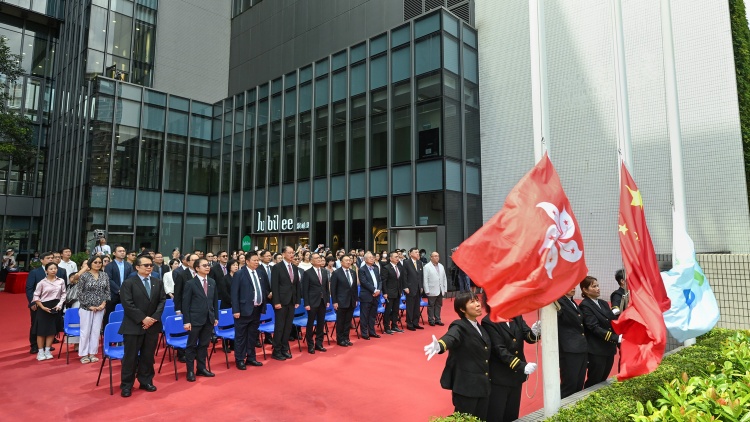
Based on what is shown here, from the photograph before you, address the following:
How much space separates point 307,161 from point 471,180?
892cm

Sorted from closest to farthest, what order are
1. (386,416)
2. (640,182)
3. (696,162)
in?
(386,416)
(696,162)
(640,182)

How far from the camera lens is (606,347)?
5.91m

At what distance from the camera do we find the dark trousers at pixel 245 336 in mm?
8281

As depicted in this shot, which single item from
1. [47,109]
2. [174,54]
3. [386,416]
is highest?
[174,54]

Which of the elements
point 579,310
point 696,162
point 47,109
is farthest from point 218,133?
point 579,310

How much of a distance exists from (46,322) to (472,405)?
859 cm

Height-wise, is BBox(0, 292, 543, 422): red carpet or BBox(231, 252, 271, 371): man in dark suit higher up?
BBox(231, 252, 271, 371): man in dark suit

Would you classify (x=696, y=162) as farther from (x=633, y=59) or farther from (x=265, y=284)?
(x=265, y=284)

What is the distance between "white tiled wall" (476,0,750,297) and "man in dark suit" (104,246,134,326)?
14.3 meters

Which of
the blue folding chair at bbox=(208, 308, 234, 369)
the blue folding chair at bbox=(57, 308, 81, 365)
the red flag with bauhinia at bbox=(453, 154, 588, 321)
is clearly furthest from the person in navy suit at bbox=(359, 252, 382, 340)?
the red flag with bauhinia at bbox=(453, 154, 588, 321)

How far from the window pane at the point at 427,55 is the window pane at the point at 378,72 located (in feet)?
5.74

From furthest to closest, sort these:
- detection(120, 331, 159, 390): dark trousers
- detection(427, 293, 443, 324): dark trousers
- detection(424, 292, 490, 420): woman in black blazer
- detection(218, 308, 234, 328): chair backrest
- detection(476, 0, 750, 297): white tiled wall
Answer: detection(476, 0, 750, 297): white tiled wall < detection(427, 293, 443, 324): dark trousers < detection(218, 308, 234, 328): chair backrest < detection(120, 331, 159, 390): dark trousers < detection(424, 292, 490, 420): woman in black blazer

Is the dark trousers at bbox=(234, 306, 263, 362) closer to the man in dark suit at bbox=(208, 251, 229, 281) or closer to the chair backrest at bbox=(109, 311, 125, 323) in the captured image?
the chair backrest at bbox=(109, 311, 125, 323)

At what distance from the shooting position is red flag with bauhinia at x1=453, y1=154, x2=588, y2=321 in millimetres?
3957
